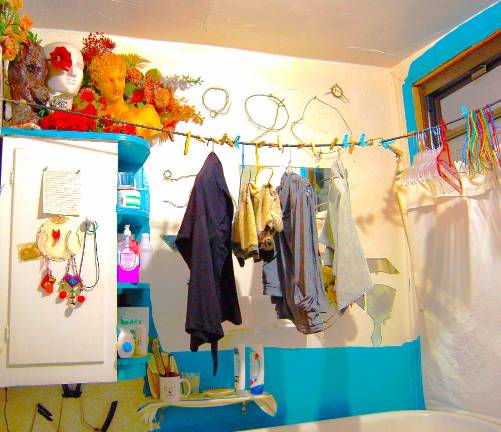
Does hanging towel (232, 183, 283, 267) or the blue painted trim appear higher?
the blue painted trim

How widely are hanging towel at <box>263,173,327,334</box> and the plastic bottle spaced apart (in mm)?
588

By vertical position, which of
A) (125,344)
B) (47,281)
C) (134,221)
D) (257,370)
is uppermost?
(134,221)

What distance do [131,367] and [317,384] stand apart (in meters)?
1.09

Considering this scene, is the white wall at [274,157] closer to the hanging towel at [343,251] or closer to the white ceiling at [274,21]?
Answer: the white ceiling at [274,21]

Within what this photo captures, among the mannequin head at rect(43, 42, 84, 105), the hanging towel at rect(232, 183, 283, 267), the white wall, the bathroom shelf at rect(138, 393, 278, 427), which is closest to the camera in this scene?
the hanging towel at rect(232, 183, 283, 267)

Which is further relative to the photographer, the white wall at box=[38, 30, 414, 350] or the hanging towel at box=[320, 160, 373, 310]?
the white wall at box=[38, 30, 414, 350]

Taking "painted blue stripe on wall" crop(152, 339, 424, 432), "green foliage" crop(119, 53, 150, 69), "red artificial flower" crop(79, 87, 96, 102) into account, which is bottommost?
"painted blue stripe on wall" crop(152, 339, 424, 432)

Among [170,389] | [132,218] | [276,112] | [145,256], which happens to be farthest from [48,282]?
[276,112]

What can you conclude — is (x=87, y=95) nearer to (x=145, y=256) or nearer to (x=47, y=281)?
(x=145, y=256)

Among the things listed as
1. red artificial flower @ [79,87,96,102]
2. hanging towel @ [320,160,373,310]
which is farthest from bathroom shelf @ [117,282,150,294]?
red artificial flower @ [79,87,96,102]

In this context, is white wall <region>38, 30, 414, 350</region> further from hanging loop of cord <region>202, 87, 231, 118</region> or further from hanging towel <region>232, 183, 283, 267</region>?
hanging towel <region>232, 183, 283, 267</region>

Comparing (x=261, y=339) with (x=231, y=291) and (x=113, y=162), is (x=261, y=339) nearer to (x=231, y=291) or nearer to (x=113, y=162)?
(x=231, y=291)

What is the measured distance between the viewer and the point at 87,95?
231 centimetres

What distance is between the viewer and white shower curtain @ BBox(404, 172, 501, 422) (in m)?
2.32
